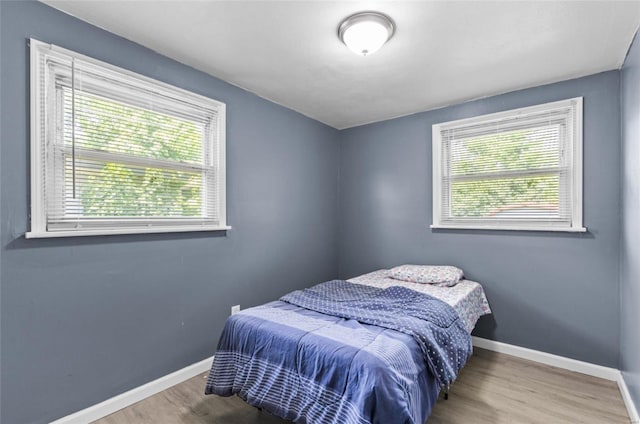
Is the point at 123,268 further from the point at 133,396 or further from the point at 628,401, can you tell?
the point at 628,401

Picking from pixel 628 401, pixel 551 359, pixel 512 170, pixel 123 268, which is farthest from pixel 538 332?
pixel 123 268

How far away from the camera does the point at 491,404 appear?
2111 millimetres

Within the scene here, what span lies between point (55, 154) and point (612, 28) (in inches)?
135

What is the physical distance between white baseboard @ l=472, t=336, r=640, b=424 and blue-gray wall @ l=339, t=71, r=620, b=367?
0.05m

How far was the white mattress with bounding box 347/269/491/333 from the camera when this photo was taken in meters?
2.40

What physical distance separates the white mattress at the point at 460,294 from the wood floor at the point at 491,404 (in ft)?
1.49

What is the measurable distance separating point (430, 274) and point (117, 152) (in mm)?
2718

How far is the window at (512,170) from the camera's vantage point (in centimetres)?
262

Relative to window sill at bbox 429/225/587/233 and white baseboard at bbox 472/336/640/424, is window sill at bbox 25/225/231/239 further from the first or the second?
white baseboard at bbox 472/336/640/424

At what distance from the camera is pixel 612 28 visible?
192 cm

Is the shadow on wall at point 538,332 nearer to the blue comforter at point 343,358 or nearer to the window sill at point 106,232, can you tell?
the blue comforter at point 343,358

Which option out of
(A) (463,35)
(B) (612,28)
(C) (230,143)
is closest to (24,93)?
(C) (230,143)

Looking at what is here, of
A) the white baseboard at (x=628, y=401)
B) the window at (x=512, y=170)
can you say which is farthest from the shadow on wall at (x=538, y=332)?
the window at (x=512, y=170)

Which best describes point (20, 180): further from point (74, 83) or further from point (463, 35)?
point (463, 35)
